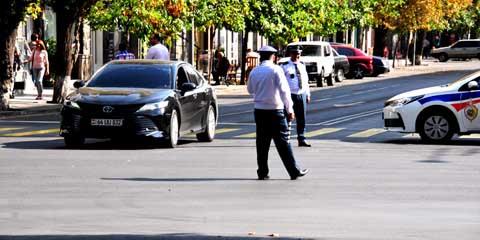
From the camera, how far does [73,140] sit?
68.0 feet

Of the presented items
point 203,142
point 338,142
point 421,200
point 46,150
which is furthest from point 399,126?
point 421,200

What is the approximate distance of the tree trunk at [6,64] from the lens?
30453mm

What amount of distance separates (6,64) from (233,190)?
57.1 ft

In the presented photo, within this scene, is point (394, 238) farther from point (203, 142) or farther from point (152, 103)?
point (203, 142)

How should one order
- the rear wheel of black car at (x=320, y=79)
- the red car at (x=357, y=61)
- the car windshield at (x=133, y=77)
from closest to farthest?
the car windshield at (x=133, y=77)
the rear wheel of black car at (x=320, y=79)
the red car at (x=357, y=61)

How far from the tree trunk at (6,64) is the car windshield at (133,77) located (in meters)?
9.19

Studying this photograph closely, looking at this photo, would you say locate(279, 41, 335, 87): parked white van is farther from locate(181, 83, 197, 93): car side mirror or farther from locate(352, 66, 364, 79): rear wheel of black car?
locate(181, 83, 197, 93): car side mirror

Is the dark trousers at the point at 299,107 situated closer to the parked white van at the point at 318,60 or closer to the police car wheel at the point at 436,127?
the police car wheel at the point at 436,127

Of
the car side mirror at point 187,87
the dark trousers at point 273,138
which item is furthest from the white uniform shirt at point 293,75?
the dark trousers at point 273,138

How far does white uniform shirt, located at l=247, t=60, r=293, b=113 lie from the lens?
618 inches

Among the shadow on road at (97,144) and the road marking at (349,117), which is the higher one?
the shadow on road at (97,144)

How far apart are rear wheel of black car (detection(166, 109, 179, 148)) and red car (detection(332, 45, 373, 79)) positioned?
38188mm

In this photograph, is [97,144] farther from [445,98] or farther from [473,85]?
[473,85]

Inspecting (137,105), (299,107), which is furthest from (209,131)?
(137,105)
